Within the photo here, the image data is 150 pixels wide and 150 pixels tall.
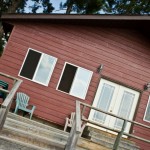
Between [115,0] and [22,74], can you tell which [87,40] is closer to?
[22,74]

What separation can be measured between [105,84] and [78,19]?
9.95ft

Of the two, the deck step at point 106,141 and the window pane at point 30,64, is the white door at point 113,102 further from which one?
the window pane at point 30,64

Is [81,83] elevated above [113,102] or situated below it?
above

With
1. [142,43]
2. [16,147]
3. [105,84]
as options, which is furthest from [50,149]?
[142,43]

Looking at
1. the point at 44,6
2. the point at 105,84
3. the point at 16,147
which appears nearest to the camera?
the point at 16,147

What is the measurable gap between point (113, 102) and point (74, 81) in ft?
6.47

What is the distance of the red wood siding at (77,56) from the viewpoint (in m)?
10.5

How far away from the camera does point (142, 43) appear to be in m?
12.2

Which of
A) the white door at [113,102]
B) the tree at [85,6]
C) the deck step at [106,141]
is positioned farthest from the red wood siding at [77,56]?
the tree at [85,6]

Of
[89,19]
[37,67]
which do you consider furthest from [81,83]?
[89,19]

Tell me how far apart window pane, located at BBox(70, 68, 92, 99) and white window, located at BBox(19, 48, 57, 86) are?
1.12 meters

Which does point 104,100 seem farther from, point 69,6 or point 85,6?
point 69,6

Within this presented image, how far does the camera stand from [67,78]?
10922 mm

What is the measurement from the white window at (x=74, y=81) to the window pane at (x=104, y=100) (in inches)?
31.3
